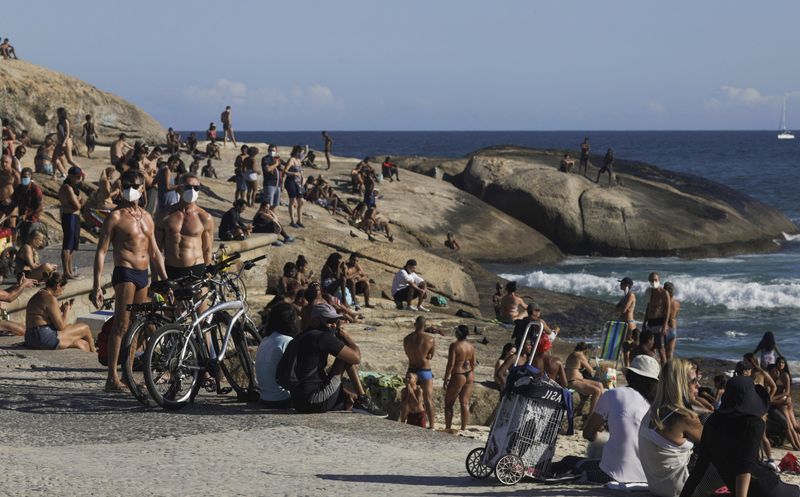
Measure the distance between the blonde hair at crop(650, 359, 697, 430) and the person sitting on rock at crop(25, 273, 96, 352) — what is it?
21.5 ft

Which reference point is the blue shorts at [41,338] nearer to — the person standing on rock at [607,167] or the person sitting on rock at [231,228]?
the person sitting on rock at [231,228]

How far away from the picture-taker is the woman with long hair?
6.85m

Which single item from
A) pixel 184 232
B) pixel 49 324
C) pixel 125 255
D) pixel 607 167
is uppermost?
pixel 607 167

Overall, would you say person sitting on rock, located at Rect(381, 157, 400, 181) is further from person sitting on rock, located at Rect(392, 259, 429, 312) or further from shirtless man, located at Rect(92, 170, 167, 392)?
shirtless man, located at Rect(92, 170, 167, 392)

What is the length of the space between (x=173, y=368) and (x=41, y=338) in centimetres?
297

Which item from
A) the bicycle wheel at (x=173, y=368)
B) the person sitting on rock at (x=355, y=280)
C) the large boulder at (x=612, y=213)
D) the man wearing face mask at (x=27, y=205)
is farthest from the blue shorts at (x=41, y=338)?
the large boulder at (x=612, y=213)

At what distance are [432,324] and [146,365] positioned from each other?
11342 millimetres

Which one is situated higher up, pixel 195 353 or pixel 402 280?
pixel 195 353

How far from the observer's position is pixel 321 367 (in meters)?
9.10

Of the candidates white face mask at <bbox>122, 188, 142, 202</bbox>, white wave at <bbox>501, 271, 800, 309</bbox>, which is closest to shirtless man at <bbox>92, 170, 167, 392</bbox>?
white face mask at <bbox>122, 188, 142, 202</bbox>

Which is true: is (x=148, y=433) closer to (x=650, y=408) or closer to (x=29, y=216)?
(x=650, y=408)

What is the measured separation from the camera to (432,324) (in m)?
19.8

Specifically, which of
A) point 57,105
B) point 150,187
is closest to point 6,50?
point 57,105

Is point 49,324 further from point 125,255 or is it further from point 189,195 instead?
point 125,255
